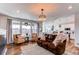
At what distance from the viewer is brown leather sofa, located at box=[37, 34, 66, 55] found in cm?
238

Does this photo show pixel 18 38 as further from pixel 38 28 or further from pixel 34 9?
pixel 34 9

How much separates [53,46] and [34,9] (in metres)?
1.03

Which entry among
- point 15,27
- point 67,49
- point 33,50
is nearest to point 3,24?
point 15,27

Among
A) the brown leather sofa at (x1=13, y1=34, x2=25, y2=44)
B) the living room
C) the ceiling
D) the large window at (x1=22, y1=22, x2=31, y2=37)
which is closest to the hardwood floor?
the living room

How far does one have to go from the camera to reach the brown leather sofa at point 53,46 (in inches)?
93.9

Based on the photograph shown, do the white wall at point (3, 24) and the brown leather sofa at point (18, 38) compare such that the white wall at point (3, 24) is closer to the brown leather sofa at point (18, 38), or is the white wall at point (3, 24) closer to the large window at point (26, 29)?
the brown leather sofa at point (18, 38)

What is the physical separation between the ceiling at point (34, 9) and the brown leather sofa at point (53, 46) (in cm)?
67

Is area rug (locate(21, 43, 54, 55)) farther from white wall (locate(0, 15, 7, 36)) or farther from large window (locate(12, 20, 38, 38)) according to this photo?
white wall (locate(0, 15, 7, 36))

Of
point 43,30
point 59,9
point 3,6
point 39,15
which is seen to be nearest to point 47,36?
point 43,30

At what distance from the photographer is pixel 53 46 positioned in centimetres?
243

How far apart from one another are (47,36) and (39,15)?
0.57m

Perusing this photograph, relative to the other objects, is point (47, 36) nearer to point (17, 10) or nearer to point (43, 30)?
point (43, 30)

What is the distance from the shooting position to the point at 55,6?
2307mm

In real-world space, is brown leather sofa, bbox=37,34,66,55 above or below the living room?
below
